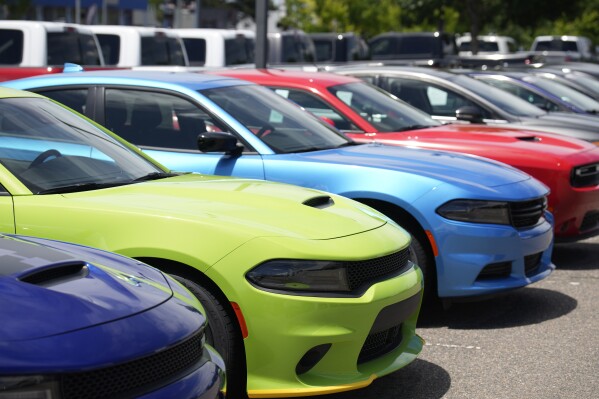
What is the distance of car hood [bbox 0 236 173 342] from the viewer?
10.3 ft

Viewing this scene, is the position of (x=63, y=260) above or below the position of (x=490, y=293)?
above

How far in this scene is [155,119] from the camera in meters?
7.28

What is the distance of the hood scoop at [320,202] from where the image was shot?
5.35 metres

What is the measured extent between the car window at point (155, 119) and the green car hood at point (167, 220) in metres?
1.99

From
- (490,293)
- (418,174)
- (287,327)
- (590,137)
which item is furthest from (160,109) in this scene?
(590,137)

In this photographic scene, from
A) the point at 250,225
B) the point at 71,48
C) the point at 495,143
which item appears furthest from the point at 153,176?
the point at 71,48

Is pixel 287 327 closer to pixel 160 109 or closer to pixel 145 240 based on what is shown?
pixel 145 240

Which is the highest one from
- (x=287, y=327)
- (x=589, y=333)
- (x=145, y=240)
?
(x=145, y=240)

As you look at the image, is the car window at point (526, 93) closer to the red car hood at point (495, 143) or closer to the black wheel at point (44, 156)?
the red car hood at point (495, 143)

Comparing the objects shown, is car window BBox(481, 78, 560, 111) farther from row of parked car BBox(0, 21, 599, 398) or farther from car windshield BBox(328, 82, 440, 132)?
row of parked car BBox(0, 21, 599, 398)

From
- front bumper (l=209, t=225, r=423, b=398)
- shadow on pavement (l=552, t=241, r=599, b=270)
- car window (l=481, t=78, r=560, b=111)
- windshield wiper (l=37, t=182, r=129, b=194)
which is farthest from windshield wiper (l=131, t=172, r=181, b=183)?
car window (l=481, t=78, r=560, b=111)

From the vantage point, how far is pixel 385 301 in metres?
4.87

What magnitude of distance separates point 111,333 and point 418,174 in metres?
3.94

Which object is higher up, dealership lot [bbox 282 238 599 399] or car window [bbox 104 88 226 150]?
car window [bbox 104 88 226 150]
